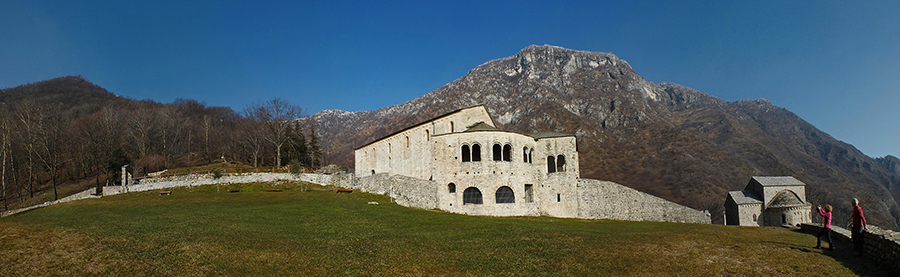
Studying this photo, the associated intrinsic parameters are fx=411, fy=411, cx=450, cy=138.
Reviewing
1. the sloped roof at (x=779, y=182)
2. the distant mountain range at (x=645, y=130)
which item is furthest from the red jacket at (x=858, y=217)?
the distant mountain range at (x=645, y=130)

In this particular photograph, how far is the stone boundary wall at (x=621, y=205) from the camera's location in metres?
36.4

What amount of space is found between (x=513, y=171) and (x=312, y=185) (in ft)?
64.0

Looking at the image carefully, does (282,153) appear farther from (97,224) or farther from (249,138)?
(97,224)

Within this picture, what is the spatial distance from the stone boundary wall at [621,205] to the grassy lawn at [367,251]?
62.1 feet

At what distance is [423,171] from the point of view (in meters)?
36.1

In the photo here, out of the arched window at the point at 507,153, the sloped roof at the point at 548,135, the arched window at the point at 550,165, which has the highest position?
the sloped roof at the point at 548,135

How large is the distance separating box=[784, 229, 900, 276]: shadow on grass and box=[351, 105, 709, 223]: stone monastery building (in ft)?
65.4

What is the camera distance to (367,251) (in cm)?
1318

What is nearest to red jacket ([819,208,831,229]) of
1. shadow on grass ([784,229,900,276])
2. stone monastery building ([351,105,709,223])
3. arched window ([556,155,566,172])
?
shadow on grass ([784,229,900,276])

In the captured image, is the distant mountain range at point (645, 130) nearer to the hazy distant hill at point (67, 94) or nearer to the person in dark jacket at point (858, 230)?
the hazy distant hill at point (67, 94)

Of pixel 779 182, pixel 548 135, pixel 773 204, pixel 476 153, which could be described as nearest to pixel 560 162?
pixel 548 135

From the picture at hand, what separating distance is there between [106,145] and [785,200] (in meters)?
72.4

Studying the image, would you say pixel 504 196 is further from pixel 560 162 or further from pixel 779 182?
pixel 779 182

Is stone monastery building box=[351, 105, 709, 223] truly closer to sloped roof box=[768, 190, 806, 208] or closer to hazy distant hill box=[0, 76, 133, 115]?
sloped roof box=[768, 190, 806, 208]
